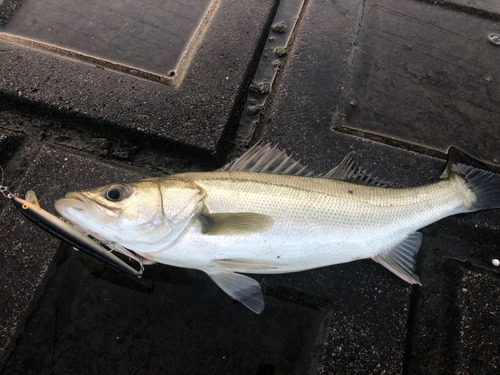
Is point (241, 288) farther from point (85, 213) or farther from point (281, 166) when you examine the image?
point (85, 213)

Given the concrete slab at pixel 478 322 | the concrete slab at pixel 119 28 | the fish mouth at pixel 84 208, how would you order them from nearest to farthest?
the fish mouth at pixel 84 208
the concrete slab at pixel 478 322
the concrete slab at pixel 119 28

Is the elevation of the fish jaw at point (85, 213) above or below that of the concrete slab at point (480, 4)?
below

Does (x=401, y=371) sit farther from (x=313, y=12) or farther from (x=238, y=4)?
(x=238, y=4)

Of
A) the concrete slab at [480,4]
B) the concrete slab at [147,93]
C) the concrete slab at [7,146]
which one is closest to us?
the concrete slab at [7,146]

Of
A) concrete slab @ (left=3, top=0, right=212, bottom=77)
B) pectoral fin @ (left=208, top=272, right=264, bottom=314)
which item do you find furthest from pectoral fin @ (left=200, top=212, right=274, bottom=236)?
concrete slab @ (left=3, top=0, right=212, bottom=77)

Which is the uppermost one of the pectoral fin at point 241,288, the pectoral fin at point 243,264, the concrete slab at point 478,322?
Answer: the pectoral fin at point 243,264

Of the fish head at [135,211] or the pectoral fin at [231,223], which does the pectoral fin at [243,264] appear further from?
the fish head at [135,211]

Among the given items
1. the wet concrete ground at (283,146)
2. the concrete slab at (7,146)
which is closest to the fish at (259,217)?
the wet concrete ground at (283,146)

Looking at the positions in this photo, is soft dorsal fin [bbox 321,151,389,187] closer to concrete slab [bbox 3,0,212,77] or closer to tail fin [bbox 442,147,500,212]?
tail fin [bbox 442,147,500,212]

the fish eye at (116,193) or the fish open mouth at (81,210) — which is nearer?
the fish open mouth at (81,210)
